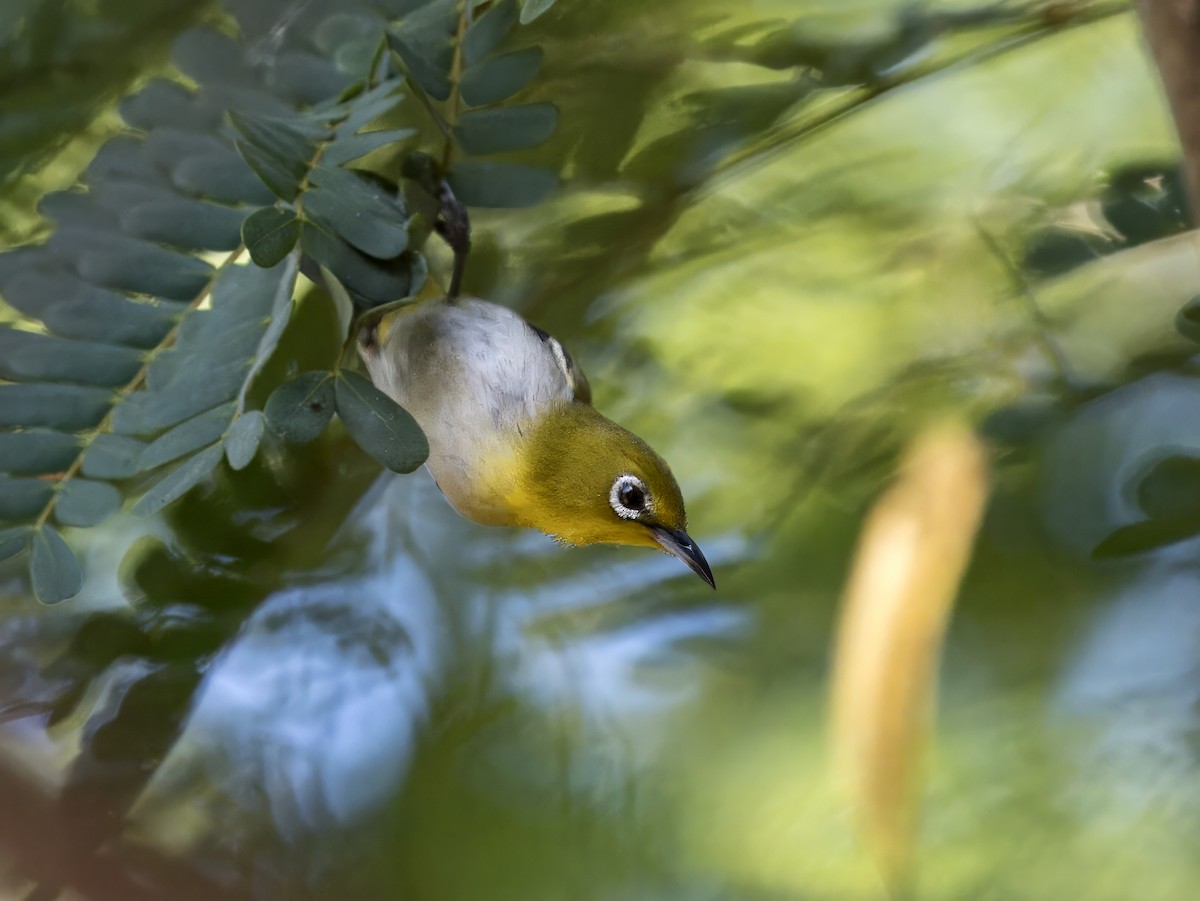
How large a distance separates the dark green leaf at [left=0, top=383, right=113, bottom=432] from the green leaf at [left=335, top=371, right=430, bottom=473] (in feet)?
0.44

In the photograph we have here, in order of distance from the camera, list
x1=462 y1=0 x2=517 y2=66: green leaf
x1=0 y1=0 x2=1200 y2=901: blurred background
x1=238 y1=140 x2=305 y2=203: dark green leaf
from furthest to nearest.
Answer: x1=0 y1=0 x2=1200 y2=901: blurred background < x1=462 y1=0 x2=517 y2=66: green leaf < x1=238 y1=140 x2=305 y2=203: dark green leaf

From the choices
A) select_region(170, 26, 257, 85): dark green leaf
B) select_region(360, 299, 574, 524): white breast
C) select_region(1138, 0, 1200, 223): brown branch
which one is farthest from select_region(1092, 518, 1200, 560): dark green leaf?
select_region(170, 26, 257, 85): dark green leaf

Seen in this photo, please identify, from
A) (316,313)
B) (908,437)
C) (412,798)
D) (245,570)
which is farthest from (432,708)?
(908,437)

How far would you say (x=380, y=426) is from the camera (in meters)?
A: 0.41

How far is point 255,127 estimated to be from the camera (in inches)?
15.5

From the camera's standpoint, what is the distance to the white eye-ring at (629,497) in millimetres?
546

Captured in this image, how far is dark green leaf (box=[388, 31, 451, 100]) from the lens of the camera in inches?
17.6

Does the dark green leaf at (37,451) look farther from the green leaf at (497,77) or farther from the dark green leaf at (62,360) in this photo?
the green leaf at (497,77)

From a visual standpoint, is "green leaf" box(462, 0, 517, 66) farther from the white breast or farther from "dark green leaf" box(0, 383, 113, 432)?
"dark green leaf" box(0, 383, 113, 432)

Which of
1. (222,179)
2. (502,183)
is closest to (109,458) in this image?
(222,179)

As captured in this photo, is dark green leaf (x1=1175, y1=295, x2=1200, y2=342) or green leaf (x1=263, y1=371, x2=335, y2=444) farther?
dark green leaf (x1=1175, y1=295, x2=1200, y2=342)

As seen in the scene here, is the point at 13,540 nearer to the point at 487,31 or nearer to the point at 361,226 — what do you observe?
the point at 361,226

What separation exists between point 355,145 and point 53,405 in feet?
0.64

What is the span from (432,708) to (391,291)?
Answer: 0.44 metres
